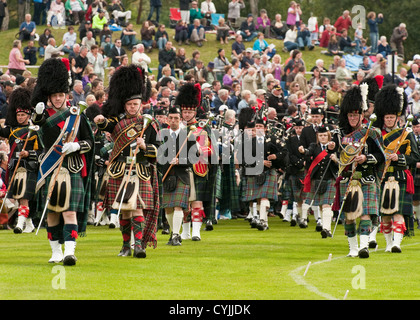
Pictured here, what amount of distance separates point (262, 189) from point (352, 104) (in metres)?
4.60

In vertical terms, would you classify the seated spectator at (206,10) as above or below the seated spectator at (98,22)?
above

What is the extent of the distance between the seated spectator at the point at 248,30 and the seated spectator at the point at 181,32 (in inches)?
97.6

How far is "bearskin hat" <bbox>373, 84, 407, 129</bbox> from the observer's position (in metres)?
13.0

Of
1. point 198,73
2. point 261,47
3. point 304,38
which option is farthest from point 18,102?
point 304,38

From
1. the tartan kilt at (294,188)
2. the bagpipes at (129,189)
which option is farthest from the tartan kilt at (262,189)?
the bagpipes at (129,189)

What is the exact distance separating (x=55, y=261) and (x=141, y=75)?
97.0 inches

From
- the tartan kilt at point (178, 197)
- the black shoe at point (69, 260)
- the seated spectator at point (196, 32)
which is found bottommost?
the black shoe at point (69, 260)

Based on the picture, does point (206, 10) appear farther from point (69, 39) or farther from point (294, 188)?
point (294, 188)

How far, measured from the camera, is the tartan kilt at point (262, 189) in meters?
16.8

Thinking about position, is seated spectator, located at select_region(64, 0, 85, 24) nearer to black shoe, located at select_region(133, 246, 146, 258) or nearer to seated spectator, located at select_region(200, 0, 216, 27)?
seated spectator, located at select_region(200, 0, 216, 27)

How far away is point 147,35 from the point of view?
29.8m

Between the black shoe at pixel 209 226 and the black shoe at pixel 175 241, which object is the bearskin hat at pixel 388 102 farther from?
the black shoe at pixel 209 226

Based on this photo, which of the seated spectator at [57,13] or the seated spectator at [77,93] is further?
the seated spectator at [57,13]

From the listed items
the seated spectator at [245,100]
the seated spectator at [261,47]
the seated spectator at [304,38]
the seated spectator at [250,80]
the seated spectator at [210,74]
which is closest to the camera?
the seated spectator at [245,100]
